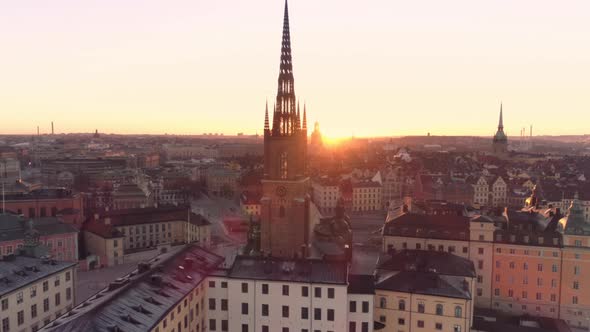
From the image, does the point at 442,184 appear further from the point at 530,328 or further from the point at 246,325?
the point at 246,325

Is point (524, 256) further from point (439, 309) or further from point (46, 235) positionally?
point (46, 235)

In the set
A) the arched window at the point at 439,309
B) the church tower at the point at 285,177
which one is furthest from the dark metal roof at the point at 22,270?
the arched window at the point at 439,309

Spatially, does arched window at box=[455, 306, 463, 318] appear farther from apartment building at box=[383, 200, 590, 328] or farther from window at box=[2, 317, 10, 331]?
window at box=[2, 317, 10, 331]

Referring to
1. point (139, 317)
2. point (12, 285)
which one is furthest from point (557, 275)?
point (12, 285)

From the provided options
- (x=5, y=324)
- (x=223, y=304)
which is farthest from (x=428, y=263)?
(x=5, y=324)

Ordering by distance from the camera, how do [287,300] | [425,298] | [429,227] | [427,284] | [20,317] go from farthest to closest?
[429,227]
[427,284]
[425,298]
[287,300]
[20,317]

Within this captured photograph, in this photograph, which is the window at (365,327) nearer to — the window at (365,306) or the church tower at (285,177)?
the window at (365,306)
